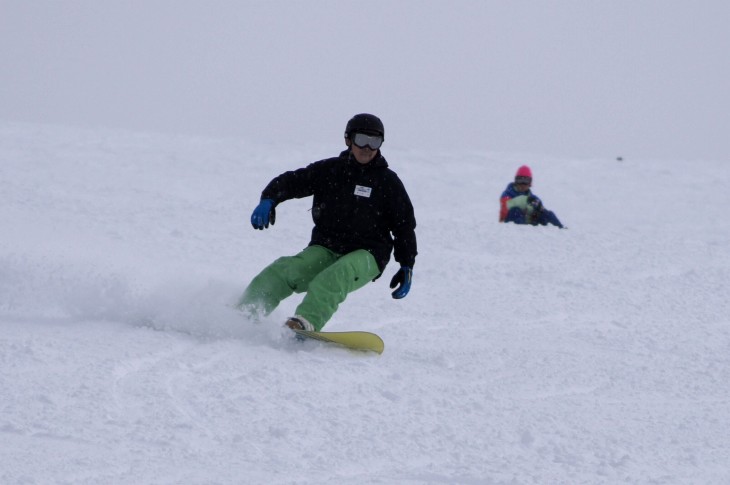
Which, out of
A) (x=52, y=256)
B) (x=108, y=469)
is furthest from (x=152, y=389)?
(x=52, y=256)

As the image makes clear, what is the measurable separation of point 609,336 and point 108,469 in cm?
416

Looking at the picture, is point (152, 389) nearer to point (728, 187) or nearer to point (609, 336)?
point (609, 336)

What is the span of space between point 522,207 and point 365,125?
6810mm

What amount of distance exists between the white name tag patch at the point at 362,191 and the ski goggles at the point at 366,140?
0.74 feet

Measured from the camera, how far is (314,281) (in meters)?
4.72

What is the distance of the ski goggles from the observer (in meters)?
4.90

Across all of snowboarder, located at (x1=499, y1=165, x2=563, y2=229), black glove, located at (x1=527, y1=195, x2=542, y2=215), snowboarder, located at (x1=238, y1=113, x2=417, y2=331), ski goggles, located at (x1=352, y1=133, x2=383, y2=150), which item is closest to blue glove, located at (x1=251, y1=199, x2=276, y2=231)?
snowboarder, located at (x1=238, y1=113, x2=417, y2=331)

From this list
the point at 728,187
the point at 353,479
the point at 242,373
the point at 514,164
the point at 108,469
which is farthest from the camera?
the point at 514,164

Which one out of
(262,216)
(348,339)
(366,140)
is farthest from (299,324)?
(366,140)

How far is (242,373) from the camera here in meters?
3.73

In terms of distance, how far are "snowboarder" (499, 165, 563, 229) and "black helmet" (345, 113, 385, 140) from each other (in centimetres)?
664

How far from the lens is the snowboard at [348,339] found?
4.39m

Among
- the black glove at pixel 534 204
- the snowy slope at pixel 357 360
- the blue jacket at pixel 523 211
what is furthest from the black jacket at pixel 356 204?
the black glove at pixel 534 204

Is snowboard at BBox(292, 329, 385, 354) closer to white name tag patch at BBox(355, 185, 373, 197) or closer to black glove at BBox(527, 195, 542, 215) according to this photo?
white name tag patch at BBox(355, 185, 373, 197)
